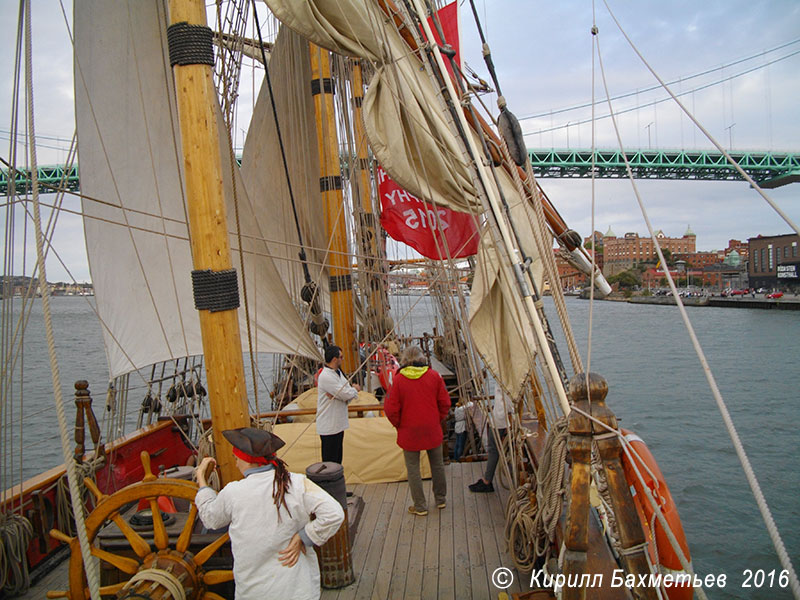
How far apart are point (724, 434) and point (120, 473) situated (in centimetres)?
1447

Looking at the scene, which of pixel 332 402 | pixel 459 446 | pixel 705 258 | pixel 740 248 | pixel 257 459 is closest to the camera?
pixel 257 459

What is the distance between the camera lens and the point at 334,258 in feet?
26.0

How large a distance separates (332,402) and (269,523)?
2177 mm

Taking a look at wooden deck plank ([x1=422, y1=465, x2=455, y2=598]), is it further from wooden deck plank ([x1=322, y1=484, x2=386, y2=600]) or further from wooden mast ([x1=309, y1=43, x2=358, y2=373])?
wooden mast ([x1=309, y1=43, x2=358, y2=373])

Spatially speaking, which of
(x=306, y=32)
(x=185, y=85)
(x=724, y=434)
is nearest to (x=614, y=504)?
(x=185, y=85)

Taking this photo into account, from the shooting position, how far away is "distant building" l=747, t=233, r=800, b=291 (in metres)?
56.0

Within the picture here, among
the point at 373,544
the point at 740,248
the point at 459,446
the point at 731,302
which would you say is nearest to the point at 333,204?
the point at 459,446

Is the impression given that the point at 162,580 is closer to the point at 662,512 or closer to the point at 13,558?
the point at 13,558

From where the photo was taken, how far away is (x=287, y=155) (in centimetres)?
846

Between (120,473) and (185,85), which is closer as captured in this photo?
(185,85)

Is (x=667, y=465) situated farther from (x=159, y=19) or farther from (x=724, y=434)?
(x=159, y=19)

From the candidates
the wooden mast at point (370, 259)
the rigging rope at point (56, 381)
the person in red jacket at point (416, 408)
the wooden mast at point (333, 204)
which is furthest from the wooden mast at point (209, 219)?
the wooden mast at point (370, 259)

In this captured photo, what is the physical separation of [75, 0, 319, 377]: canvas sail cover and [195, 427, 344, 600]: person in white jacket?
2721 mm

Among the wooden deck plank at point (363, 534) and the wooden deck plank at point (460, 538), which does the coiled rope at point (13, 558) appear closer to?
the wooden deck plank at point (363, 534)
